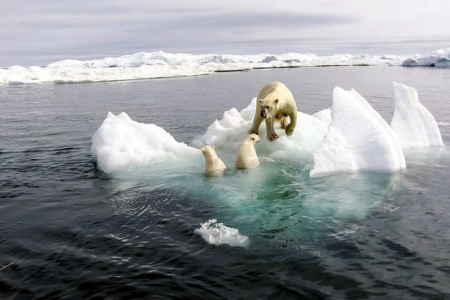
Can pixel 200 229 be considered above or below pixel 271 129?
below

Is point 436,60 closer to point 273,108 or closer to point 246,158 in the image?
point 273,108

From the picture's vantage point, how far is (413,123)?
13922mm

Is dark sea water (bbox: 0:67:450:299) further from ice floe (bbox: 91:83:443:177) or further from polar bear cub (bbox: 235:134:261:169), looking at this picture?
ice floe (bbox: 91:83:443:177)

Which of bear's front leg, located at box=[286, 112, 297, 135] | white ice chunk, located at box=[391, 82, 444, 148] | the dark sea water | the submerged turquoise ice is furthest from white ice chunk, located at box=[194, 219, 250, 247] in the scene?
white ice chunk, located at box=[391, 82, 444, 148]

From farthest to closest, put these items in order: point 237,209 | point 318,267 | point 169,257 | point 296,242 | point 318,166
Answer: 1. point 318,166
2. point 237,209
3. point 296,242
4. point 169,257
5. point 318,267

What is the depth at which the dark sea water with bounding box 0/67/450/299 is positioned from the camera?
5.38 meters

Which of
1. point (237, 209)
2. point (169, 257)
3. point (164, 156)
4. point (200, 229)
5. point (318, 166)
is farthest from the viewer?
point (164, 156)

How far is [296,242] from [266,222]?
0.97 m

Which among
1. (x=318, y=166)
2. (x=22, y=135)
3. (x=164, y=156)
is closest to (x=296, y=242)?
(x=318, y=166)

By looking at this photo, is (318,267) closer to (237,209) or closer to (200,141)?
(237,209)

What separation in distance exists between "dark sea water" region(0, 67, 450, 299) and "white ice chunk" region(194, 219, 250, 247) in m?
0.16

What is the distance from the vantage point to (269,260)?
6.00 metres

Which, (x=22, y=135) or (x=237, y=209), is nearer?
(x=237, y=209)

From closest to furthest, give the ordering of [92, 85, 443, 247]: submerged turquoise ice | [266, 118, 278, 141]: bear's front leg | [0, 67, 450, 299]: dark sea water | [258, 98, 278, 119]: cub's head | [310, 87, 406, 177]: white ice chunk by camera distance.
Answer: [0, 67, 450, 299]: dark sea water, [92, 85, 443, 247]: submerged turquoise ice, [310, 87, 406, 177]: white ice chunk, [258, 98, 278, 119]: cub's head, [266, 118, 278, 141]: bear's front leg
